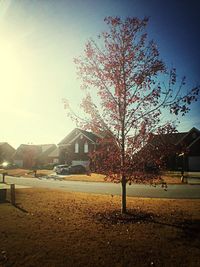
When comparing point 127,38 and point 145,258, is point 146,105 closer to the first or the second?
point 127,38

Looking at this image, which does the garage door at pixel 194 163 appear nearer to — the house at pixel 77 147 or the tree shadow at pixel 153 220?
the house at pixel 77 147

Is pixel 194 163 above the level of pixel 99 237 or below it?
above

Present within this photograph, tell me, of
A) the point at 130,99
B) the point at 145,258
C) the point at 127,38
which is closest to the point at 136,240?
the point at 145,258

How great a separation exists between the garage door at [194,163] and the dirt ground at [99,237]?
1467 inches

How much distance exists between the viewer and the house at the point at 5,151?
86.0 m

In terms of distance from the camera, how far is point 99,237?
7.56 m

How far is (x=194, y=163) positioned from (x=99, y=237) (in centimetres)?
4292

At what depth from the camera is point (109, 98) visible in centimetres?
1094

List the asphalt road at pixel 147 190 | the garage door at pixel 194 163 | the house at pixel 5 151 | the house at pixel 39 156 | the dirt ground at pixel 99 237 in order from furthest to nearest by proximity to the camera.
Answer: the house at pixel 5 151
the house at pixel 39 156
the garage door at pixel 194 163
the asphalt road at pixel 147 190
the dirt ground at pixel 99 237

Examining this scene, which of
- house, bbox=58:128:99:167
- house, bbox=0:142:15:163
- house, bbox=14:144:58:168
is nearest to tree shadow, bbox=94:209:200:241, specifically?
house, bbox=58:128:99:167

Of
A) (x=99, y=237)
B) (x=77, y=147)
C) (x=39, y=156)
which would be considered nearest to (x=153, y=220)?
(x=99, y=237)

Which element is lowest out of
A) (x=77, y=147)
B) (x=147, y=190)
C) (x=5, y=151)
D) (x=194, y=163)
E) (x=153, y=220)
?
(x=147, y=190)

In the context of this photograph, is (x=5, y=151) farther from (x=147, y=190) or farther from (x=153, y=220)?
(x=153, y=220)

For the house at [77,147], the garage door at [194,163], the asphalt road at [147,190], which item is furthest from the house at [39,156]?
the asphalt road at [147,190]
